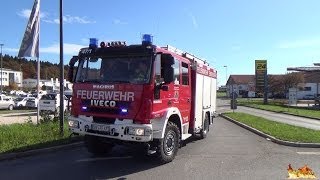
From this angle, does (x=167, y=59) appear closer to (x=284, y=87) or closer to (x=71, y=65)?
(x=71, y=65)

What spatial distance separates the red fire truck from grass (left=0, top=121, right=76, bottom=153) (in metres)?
2.11

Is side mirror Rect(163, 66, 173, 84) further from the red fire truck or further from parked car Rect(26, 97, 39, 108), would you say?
parked car Rect(26, 97, 39, 108)

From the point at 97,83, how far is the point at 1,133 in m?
5.58

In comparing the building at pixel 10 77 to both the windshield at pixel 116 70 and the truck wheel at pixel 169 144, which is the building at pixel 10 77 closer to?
the windshield at pixel 116 70

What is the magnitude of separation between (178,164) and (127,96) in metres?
2.21

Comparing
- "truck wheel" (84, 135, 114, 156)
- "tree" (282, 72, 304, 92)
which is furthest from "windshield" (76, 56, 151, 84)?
"tree" (282, 72, 304, 92)

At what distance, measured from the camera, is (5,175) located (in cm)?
957

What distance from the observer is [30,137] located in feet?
47.4

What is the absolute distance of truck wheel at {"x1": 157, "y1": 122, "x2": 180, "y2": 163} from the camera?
1110 cm

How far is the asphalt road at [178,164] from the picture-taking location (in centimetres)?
973

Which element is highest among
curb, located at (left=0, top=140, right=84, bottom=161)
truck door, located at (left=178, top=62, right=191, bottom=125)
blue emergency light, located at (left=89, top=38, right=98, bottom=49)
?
blue emergency light, located at (left=89, top=38, right=98, bottom=49)

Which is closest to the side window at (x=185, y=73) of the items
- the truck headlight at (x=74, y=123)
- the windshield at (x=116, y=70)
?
the windshield at (x=116, y=70)

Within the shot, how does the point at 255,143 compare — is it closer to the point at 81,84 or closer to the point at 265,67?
the point at 81,84

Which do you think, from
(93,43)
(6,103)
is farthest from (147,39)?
(6,103)
